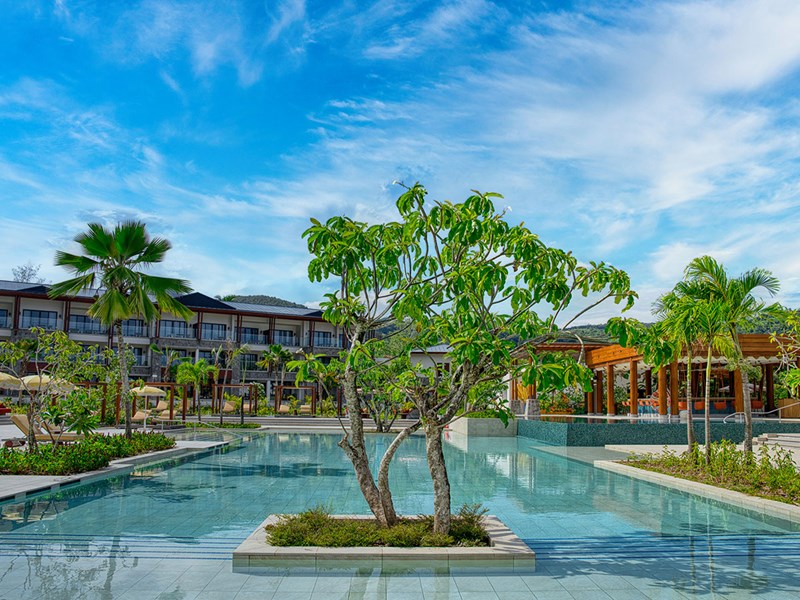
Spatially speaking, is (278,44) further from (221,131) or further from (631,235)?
(631,235)

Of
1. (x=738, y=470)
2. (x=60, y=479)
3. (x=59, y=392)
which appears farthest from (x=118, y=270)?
(x=738, y=470)

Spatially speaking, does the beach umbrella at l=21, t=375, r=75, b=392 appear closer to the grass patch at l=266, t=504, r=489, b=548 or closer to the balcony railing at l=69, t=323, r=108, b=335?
the grass patch at l=266, t=504, r=489, b=548

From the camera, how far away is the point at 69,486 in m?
11.8

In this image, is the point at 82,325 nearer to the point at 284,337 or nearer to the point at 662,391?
the point at 284,337

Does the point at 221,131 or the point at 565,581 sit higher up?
the point at 221,131

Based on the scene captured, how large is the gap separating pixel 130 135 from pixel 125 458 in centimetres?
756

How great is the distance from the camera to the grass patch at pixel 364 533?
676cm

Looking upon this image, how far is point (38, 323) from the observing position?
153 ft

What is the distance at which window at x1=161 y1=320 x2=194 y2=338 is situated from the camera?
167ft

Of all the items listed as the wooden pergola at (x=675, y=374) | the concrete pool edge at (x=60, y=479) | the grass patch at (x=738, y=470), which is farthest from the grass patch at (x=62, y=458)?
the wooden pergola at (x=675, y=374)

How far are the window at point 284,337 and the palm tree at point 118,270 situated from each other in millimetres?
38059

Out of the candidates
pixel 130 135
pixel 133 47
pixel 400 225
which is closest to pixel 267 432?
pixel 130 135

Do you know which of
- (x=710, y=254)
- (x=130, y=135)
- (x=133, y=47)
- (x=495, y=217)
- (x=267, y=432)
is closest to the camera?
(x=495, y=217)

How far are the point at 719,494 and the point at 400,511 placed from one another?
551 centimetres
